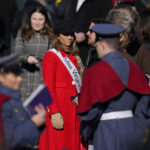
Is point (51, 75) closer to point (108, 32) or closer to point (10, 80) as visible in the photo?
point (108, 32)

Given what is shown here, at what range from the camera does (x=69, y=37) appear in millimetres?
6836

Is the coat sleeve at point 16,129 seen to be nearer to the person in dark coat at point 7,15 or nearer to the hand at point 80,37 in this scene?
the hand at point 80,37

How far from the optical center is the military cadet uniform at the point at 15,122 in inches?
158

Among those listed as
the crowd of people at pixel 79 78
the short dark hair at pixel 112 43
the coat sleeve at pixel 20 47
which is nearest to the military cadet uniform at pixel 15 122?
the crowd of people at pixel 79 78

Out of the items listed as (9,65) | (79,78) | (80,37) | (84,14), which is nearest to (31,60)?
(79,78)

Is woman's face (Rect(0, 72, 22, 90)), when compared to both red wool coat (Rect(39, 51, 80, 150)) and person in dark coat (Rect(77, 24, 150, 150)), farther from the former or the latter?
red wool coat (Rect(39, 51, 80, 150))

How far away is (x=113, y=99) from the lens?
5129 millimetres

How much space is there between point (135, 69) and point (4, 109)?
170 centimetres

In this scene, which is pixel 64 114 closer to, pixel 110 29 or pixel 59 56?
pixel 59 56

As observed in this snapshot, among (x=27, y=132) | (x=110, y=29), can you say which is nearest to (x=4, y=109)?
(x=27, y=132)

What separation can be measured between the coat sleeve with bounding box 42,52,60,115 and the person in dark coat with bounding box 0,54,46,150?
2.42 m

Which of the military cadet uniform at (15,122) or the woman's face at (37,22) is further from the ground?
the woman's face at (37,22)

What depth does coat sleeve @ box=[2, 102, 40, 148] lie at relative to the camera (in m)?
4.01

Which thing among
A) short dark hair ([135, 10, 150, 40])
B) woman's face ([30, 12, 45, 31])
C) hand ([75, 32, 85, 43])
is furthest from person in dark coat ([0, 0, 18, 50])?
short dark hair ([135, 10, 150, 40])
